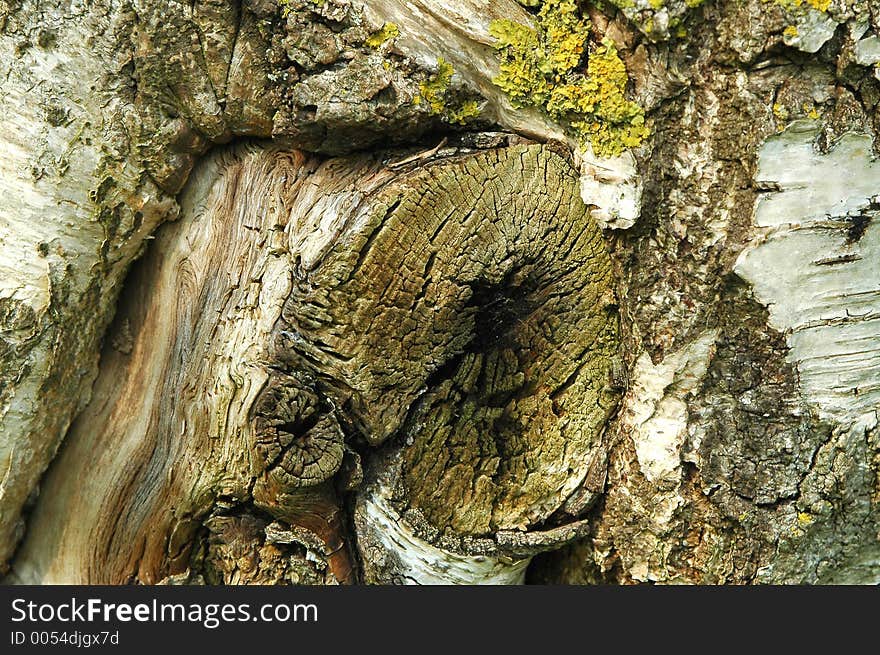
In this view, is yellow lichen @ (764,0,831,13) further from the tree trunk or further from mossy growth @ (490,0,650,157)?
mossy growth @ (490,0,650,157)

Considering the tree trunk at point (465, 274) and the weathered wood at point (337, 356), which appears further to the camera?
the weathered wood at point (337, 356)

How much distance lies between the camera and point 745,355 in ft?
6.64

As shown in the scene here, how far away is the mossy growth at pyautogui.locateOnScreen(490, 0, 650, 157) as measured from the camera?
6.58 ft

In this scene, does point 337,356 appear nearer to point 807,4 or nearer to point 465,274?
point 465,274

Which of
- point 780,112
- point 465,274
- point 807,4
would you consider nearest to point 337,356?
point 465,274

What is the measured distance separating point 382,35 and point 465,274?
26.5 inches

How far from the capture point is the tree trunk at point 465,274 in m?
1.92

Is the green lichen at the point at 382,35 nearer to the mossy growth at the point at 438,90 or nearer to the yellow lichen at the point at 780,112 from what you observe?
the mossy growth at the point at 438,90

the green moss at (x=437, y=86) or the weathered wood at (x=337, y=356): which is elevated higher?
the green moss at (x=437, y=86)

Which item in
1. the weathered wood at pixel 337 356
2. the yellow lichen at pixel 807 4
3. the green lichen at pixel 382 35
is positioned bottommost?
the weathered wood at pixel 337 356

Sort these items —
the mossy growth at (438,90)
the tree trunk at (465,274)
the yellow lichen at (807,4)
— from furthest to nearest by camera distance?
the mossy growth at (438,90) < the tree trunk at (465,274) < the yellow lichen at (807,4)

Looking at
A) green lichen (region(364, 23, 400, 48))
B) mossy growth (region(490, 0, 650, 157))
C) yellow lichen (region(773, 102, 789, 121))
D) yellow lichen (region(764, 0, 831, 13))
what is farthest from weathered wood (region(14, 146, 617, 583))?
yellow lichen (region(764, 0, 831, 13))

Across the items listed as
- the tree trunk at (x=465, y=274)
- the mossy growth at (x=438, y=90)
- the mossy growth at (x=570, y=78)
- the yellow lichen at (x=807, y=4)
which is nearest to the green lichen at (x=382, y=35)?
the tree trunk at (x=465, y=274)

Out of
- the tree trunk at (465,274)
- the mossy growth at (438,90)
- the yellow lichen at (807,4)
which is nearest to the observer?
the yellow lichen at (807,4)
